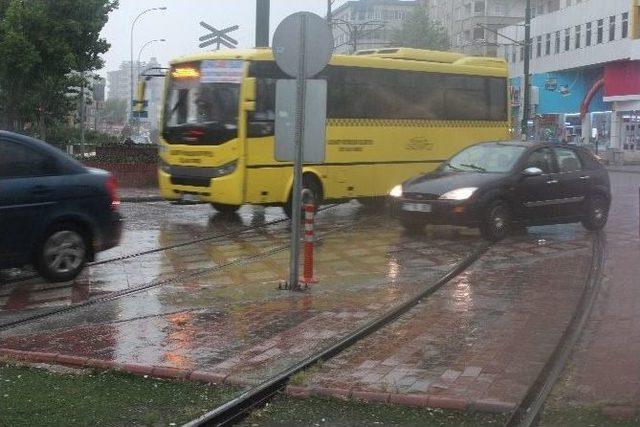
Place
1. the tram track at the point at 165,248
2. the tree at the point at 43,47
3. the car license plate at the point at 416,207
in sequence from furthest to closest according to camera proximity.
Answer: the tree at the point at 43,47, the car license plate at the point at 416,207, the tram track at the point at 165,248

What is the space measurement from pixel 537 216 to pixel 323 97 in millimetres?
5986

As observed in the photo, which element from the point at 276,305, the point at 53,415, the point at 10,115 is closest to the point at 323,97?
the point at 276,305

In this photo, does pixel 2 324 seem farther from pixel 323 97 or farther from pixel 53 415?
pixel 323 97

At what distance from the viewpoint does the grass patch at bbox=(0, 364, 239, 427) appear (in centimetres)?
528

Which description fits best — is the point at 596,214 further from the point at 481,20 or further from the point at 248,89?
the point at 481,20

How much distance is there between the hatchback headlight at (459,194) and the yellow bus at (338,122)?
3662 millimetres

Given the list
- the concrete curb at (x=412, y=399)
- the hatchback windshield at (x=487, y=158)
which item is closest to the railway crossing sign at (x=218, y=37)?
the hatchback windshield at (x=487, y=158)

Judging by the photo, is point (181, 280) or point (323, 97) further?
point (181, 280)

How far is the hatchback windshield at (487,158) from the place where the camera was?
561 inches

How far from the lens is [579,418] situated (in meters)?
5.28

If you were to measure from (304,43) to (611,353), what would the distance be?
14.7ft

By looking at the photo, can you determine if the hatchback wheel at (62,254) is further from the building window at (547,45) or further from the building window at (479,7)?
the building window at (479,7)

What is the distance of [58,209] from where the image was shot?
31.5ft

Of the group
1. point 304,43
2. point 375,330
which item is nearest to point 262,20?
point 304,43
